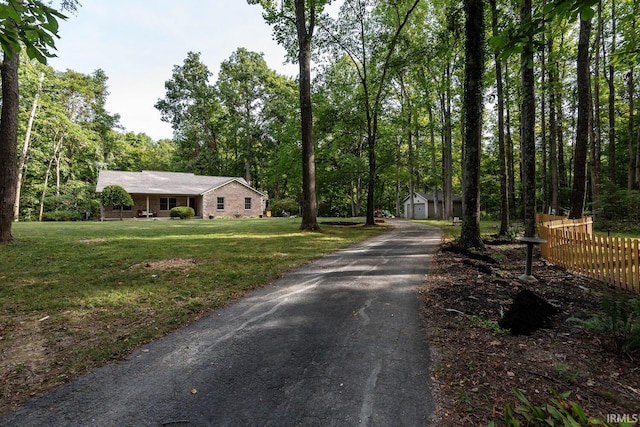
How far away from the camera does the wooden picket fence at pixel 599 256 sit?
4.94 meters

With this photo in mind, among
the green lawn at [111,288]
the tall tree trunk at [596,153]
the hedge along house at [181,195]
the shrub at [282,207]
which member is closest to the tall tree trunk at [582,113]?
the tall tree trunk at [596,153]

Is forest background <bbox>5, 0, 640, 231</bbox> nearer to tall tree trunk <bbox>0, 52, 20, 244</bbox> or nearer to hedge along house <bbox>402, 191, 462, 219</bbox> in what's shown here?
hedge along house <bbox>402, 191, 462, 219</bbox>

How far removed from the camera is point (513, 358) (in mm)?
2910

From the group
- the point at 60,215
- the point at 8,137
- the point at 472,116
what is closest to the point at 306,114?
the point at 472,116

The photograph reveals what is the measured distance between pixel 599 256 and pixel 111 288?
29.3 feet

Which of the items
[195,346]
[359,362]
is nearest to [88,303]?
[195,346]

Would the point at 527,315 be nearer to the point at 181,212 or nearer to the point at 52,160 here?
the point at 181,212

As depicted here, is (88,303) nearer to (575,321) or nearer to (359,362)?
(359,362)

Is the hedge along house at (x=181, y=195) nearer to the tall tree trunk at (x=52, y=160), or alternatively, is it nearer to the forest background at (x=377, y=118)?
the forest background at (x=377, y=118)

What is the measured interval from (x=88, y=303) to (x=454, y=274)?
256 inches

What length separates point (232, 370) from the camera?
2809mm

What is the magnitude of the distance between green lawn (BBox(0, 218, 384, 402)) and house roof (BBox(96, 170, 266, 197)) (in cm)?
1955

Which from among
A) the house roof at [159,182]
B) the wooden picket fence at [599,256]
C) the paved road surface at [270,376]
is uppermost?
the house roof at [159,182]

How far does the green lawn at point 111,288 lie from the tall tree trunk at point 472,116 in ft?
14.3
